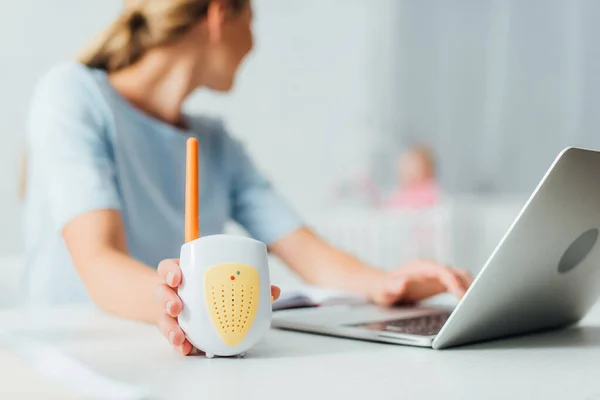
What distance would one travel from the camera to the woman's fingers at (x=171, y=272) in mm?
573

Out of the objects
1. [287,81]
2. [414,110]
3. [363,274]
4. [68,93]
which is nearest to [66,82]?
[68,93]

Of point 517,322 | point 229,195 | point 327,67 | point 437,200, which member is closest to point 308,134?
point 327,67

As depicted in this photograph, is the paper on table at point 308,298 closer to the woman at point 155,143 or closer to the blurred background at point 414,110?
the woman at point 155,143

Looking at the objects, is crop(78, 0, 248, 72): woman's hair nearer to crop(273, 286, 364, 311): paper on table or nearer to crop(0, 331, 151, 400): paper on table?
crop(273, 286, 364, 311): paper on table

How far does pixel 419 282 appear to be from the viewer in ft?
2.98

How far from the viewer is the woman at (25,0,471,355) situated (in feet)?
3.79

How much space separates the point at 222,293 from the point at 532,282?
255 millimetres

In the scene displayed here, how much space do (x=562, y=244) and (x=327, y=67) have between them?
10.5 ft

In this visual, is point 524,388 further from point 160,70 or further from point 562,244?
point 160,70

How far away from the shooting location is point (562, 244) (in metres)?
0.63

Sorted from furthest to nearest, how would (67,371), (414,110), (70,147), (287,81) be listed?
1. (414,110)
2. (287,81)
3. (70,147)
4. (67,371)

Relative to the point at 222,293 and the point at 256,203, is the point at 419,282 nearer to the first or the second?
the point at 222,293

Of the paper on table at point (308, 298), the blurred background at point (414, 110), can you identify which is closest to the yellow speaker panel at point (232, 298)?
the paper on table at point (308, 298)

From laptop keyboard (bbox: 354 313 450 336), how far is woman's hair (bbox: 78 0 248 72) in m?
0.73
